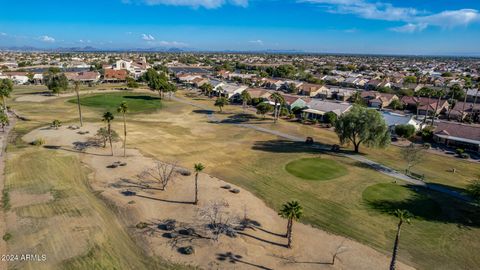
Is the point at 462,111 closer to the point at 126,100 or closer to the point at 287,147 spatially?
the point at 287,147

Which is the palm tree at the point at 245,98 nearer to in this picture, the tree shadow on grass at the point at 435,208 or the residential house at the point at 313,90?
the residential house at the point at 313,90

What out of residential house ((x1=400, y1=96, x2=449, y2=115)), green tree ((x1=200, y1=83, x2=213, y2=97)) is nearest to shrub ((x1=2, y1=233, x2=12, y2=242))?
green tree ((x1=200, y1=83, x2=213, y2=97))

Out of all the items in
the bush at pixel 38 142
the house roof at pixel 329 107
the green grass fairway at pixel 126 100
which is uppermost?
the house roof at pixel 329 107

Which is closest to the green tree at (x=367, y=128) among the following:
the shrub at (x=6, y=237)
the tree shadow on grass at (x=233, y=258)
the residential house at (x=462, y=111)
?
the tree shadow on grass at (x=233, y=258)

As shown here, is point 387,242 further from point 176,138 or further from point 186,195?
point 176,138

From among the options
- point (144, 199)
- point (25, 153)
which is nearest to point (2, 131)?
point (25, 153)

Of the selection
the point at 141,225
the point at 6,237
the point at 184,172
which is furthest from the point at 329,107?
the point at 6,237
